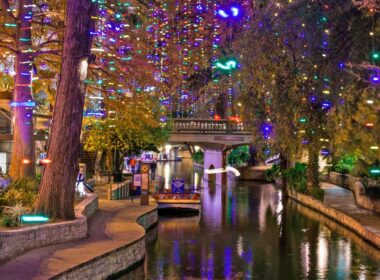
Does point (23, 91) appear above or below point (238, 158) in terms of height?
above

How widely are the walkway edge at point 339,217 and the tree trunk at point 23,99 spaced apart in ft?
38.3

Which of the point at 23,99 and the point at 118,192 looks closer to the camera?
the point at 23,99

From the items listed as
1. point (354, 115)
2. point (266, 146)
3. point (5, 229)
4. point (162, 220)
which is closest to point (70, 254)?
point (5, 229)

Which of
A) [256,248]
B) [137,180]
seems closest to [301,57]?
[256,248]

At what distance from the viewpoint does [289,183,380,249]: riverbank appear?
22870 millimetres

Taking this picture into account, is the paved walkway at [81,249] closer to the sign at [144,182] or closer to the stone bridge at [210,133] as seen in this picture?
the sign at [144,182]

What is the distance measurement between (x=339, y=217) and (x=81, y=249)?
15.5 m

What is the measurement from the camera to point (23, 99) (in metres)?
22.5

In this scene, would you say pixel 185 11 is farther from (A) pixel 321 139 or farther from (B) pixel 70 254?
(B) pixel 70 254

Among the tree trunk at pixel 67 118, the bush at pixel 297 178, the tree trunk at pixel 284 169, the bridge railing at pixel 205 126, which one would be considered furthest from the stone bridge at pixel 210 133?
the tree trunk at pixel 67 118

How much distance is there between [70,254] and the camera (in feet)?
47.9

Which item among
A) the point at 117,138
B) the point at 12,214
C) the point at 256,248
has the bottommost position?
the point at 256,248

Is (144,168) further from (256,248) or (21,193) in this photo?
(21,193)

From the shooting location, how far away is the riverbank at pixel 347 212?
75.0ft
